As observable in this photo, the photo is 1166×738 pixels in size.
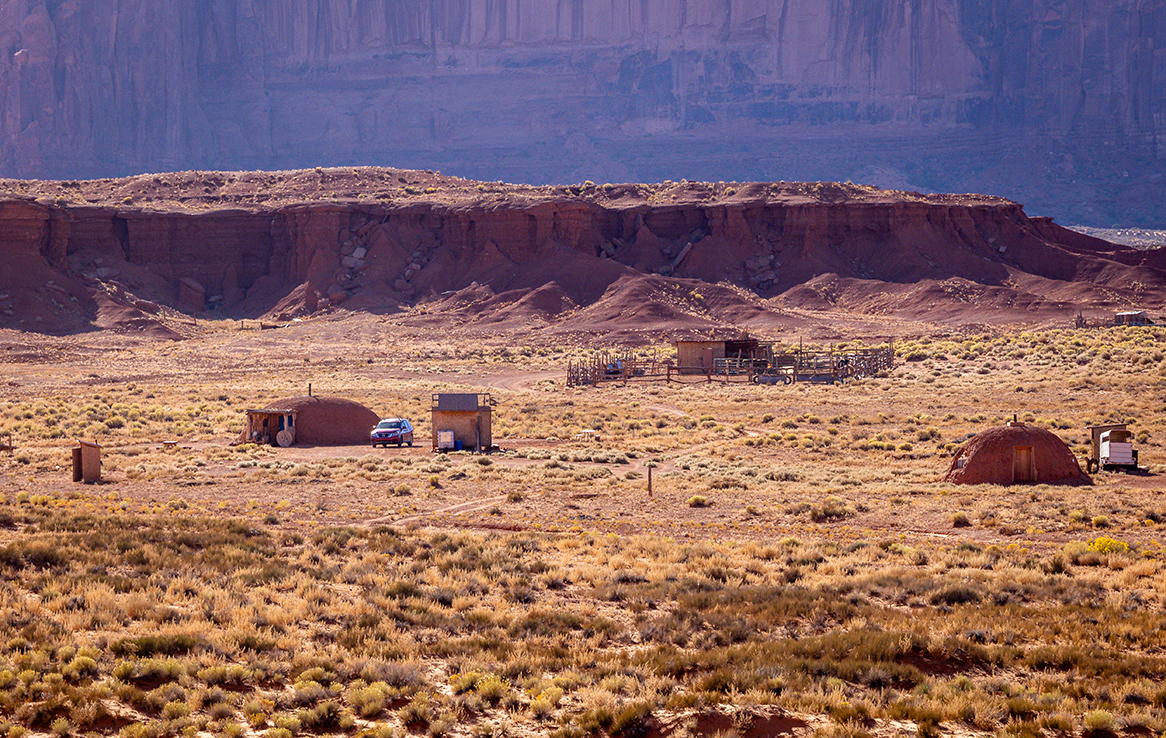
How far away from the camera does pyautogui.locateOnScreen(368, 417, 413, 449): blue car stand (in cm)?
3759

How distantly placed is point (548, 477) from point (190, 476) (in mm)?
9934

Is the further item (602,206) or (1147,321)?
(602,206)

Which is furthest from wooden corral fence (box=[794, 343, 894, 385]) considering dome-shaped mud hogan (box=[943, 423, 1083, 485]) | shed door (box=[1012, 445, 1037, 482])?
shed door (box=[1012, 445, 1037, 482])

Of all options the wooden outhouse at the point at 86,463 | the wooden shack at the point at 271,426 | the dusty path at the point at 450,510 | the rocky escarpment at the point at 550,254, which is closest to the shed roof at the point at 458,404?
the wooden shack at the point at 271,426

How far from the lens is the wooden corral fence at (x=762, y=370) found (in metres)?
60.6

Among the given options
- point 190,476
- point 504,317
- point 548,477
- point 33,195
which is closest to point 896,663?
point 548,477

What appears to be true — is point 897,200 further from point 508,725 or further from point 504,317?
point 508,725

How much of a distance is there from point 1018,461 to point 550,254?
80.4 m

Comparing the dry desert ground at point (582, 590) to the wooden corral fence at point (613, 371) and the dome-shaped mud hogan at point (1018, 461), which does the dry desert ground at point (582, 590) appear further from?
the wooden corral fence at point (613, 371)

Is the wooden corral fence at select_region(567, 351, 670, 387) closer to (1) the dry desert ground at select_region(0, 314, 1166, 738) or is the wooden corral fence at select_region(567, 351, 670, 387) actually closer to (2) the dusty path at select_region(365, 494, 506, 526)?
(1) the dry desert ground at select_region(0, 314, 1166, 738)

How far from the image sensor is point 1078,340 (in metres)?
67.1

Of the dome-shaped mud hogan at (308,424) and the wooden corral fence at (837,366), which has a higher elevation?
the wooden corral fence at (837,366)

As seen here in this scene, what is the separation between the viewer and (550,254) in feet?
347

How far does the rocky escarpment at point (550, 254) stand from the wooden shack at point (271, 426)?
55115mm
